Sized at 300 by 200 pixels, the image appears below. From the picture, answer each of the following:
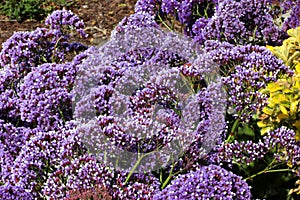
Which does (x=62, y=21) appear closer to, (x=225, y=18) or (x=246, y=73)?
(x=225, y=18)

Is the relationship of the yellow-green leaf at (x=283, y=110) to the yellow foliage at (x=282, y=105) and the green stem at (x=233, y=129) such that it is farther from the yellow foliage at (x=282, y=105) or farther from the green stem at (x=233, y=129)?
the green stem at (x=233, y=129)

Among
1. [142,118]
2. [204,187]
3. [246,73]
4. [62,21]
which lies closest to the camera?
[204,187]

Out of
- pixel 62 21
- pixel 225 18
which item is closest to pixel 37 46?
pixel 62 21

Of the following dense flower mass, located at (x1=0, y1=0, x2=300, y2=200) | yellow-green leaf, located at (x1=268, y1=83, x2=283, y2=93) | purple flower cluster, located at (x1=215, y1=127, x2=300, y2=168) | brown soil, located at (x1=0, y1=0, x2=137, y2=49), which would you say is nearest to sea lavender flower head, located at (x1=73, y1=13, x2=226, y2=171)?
dense flower mass, located at (x1=0, y1=0, x2=300, y2=200)

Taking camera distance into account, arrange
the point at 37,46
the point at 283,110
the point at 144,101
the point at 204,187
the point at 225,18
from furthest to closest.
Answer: the point at 225,18 → the point at 37,46 → the point at 283,110 → the point at 144,101 → the point at 204,187

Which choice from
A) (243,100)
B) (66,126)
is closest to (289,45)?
(243,100)
